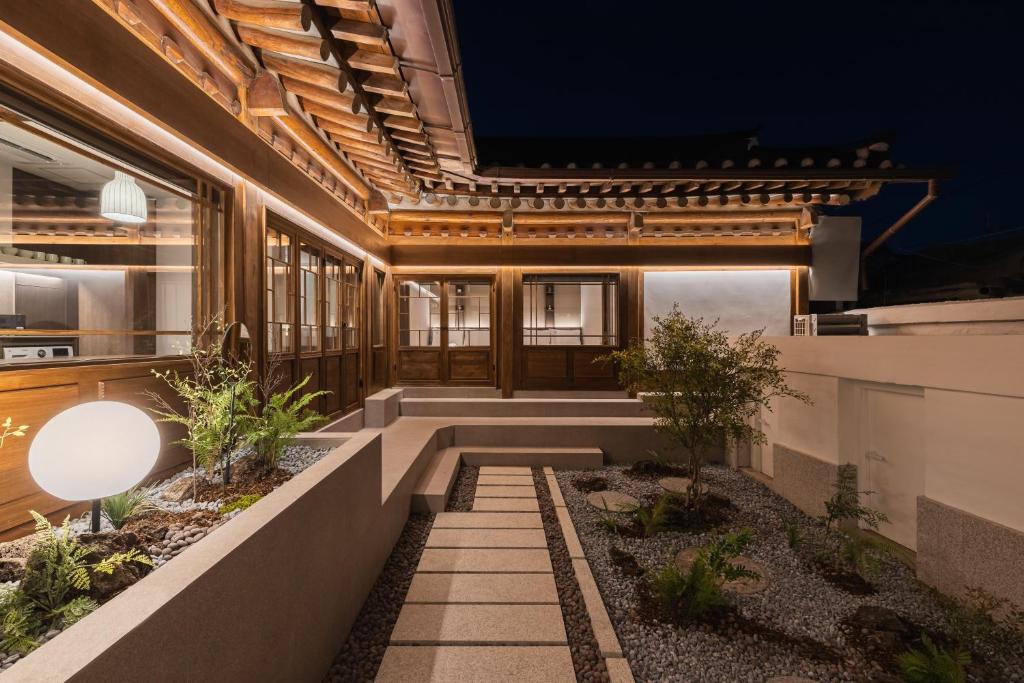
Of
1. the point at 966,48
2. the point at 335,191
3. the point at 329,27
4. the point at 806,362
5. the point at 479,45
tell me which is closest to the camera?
the point at 329,27

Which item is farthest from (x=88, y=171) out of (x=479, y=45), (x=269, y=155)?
(x=479, y=45)

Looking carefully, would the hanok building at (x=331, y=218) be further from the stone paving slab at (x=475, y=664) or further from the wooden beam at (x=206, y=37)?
the stone paving slab at (x=475, y=664)

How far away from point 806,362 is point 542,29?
3104cm

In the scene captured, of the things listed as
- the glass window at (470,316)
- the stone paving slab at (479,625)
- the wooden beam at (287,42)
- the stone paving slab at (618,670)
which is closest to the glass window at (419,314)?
the glass window at (470,316)

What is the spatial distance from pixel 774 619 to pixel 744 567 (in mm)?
508

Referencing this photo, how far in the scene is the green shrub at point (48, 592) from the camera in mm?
1488

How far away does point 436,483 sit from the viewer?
17.1 ft

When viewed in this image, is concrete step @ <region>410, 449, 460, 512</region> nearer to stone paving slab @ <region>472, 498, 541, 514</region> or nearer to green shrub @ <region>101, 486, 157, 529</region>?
stone paving slab @ <region>472, 498, 541, 514</region>

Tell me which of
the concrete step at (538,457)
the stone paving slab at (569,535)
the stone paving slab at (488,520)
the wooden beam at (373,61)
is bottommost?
the stone paving slab at (569,535)

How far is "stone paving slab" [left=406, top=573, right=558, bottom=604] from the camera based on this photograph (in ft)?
10.8

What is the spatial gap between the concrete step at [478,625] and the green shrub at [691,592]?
76cm

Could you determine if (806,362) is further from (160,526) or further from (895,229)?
(160,526)

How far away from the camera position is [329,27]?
297 centimetres

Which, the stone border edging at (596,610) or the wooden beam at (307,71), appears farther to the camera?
the wooden beam at (307,71)
